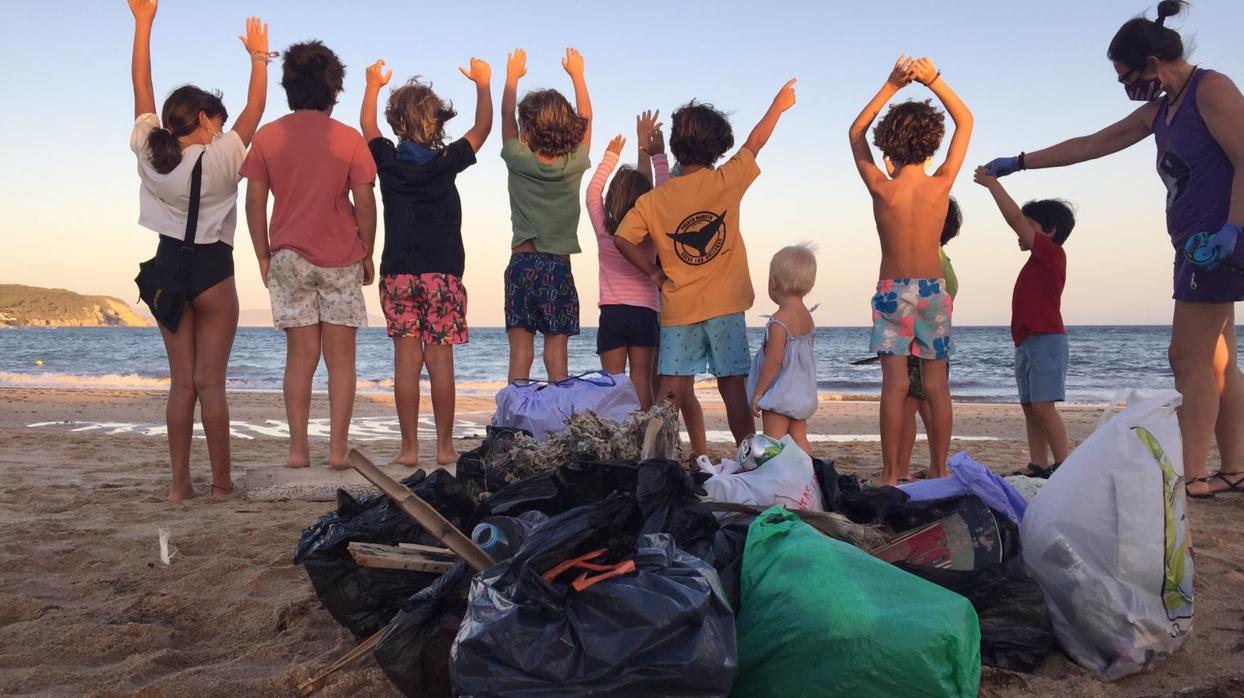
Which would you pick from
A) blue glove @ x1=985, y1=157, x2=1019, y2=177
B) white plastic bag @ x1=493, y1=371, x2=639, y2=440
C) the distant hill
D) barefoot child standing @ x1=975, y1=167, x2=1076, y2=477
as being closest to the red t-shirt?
barefoot child standing @ x1=975, y1=167, x2=1076, y2=477

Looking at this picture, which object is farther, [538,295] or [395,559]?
[538,295]

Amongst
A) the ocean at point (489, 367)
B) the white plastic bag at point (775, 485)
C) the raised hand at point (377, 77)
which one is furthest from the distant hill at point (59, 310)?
the white plastic bag at point (775, 485)

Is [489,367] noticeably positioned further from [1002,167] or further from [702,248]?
[1002,167]

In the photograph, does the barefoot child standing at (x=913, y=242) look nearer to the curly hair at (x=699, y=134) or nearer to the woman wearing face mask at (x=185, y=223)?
the curly hair at (x=699, y=134)

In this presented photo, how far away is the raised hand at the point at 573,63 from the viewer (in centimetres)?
554

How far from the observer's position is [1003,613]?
2389mm

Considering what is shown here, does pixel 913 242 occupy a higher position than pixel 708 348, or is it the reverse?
pixel 913 242

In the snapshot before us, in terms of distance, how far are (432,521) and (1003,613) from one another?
59.7 inches

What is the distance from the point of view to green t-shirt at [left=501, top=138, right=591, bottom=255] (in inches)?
209

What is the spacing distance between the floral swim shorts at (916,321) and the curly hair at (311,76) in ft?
10.3

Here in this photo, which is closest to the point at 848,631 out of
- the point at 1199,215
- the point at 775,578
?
the point at 775,578

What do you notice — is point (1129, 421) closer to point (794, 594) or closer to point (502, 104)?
point (794, 594)

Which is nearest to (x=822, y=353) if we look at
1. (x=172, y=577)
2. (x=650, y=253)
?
(x=650, y=253)

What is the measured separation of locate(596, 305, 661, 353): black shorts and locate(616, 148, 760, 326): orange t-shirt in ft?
1.08
